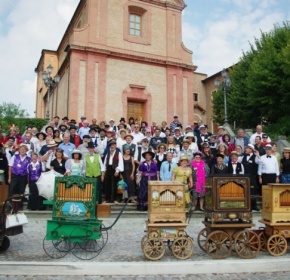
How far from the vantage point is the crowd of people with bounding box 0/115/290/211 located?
1048cm

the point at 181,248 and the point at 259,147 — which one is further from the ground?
the point at 259,147

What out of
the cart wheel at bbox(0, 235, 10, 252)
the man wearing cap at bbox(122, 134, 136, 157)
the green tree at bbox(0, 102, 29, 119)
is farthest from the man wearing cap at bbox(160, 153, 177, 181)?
the green tree at bbox(0, 102, 29, 119)

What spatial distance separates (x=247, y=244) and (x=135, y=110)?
59.8ft

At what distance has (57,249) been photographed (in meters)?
6.59

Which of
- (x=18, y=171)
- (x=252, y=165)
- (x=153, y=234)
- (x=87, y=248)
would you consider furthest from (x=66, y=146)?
(x=153, y=234)

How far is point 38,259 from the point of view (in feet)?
20.4

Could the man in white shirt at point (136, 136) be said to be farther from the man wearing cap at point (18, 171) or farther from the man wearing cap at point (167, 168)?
the man wearing cap at point (18, 171)

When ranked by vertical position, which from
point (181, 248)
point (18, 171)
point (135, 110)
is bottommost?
point (181, 248)

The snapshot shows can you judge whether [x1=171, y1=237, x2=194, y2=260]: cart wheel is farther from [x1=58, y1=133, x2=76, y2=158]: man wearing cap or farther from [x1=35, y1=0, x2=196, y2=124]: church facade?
[x1=35, y1=0, x2=196, y2=124]: church facade

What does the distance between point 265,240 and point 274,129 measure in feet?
54.7

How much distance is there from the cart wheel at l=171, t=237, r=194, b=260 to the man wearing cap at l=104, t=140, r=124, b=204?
5.06 metres

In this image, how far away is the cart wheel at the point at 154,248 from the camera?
6245mm

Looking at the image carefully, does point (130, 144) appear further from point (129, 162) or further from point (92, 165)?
point (92, 165)

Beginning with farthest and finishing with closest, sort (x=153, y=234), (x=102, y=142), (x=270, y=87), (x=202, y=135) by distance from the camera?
1. (x=270, y=87)
2. (x=202, y=135)
3. (x=102, y=142)
4. (x=153, y=234)
